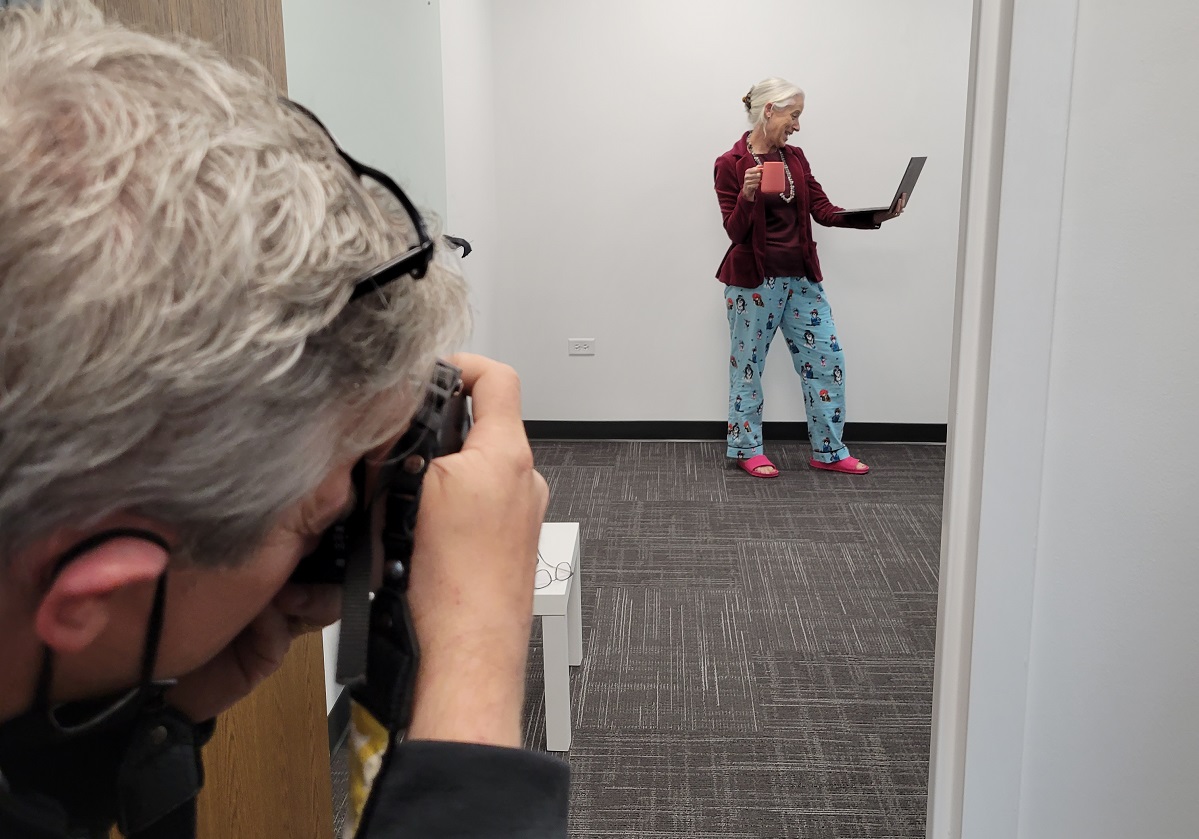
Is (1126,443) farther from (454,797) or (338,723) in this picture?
(338,723)

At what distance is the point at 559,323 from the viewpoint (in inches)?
165

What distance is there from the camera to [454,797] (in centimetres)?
48

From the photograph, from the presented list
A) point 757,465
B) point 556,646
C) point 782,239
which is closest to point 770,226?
point 782,239

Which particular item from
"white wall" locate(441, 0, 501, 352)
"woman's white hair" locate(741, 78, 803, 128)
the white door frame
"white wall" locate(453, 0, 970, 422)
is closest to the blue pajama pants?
"white wall" locate(453, 0, 970, 422)

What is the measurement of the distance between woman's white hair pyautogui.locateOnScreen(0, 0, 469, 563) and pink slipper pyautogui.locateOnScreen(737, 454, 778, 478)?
3378 millimetres

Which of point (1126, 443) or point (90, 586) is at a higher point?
point (90, 586)

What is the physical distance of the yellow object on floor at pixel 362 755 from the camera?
0.53m

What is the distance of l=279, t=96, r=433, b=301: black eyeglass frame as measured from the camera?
0.41 metres

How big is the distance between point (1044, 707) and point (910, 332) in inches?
119

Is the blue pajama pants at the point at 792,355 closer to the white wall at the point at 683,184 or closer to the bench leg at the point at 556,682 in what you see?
the white wall at the point at 683,184

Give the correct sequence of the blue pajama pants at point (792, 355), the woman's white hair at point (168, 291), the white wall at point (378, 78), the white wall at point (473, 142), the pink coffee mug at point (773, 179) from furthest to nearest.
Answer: the blue pajama pants at point (792, 355) → the pink coffee mug at point (773, 179) → the white wall at point (473, 142) → the white wall at point (378, 78) → the woman's white hair at point (168, 291)

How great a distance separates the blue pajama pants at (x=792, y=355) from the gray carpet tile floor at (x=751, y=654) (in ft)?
0.50

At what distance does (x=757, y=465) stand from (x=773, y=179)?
1.13 meters

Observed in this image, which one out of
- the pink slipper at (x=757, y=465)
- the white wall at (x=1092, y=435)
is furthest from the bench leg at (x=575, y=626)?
the pink slipper at (x=757, y=465)
